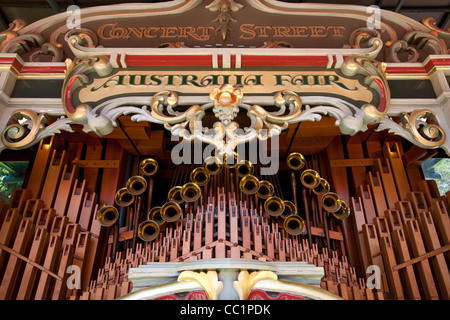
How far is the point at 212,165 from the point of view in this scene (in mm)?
4949

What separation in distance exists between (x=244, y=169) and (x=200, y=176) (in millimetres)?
571

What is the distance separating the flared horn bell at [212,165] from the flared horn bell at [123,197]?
3.25 ft

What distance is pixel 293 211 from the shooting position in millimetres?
4695

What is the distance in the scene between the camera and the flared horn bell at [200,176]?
485 centimetres

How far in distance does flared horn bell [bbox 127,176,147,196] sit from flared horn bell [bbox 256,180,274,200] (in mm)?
1401

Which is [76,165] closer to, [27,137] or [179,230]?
[179,230]

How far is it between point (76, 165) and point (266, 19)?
313cm

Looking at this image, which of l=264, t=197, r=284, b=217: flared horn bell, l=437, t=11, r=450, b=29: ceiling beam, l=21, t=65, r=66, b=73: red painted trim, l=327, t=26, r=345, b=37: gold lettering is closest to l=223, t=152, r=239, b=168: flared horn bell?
l=264, t=197, r=284, b=217: flared horn bell

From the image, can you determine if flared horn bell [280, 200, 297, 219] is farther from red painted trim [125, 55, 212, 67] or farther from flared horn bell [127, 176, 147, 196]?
red painted trim [125, 55, 212, 67]

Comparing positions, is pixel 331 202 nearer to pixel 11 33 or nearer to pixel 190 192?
pixel 190 192

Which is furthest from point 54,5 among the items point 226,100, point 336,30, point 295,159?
point 295,159

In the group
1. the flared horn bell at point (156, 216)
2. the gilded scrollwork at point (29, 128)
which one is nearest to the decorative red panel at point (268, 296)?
the gilded scrollwork at point (29, 128)
